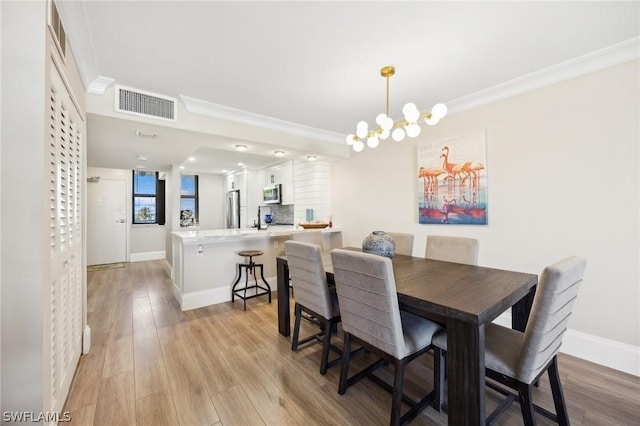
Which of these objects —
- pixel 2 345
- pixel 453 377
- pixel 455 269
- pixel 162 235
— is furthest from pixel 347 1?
pixel 162 235

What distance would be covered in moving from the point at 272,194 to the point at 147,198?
3.62 metres

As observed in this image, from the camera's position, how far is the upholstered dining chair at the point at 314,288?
6.44 ft

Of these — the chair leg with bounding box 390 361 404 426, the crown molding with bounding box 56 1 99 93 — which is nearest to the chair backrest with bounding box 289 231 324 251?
the chair leg with bounding box 390 361 404 426

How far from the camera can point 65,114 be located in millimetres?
1592

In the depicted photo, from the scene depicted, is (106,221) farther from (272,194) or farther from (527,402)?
(527,402)

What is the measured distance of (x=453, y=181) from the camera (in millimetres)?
2984

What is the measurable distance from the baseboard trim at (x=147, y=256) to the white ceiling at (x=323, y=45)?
453cm

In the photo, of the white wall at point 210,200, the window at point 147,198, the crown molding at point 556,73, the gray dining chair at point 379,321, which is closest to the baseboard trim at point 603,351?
the gray dining chair at point 379,321

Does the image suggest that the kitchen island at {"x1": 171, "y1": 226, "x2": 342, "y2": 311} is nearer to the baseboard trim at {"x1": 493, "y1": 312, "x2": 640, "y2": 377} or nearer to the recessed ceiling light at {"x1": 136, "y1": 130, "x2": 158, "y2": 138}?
the recessed ceiling light at {"x1": 136, "y1": 130, "x2": 158, "y2": 138}

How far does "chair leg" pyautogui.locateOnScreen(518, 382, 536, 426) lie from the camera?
1249mm

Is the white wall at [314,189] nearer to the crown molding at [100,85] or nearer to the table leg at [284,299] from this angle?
the table leg at [284,299]

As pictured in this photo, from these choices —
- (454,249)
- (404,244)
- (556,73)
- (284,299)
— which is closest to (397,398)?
(284,299)

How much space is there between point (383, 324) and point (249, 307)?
2.34m

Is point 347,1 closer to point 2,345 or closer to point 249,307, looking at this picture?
point 2,345
